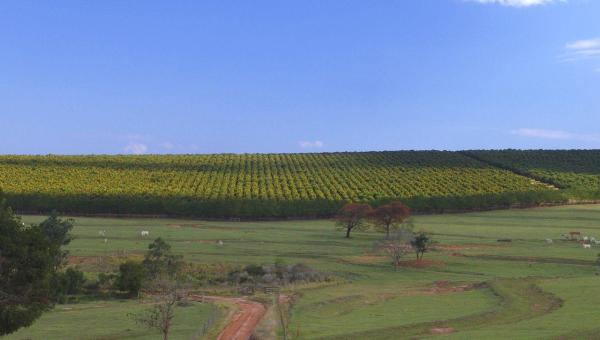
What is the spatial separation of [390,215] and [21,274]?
5445cm

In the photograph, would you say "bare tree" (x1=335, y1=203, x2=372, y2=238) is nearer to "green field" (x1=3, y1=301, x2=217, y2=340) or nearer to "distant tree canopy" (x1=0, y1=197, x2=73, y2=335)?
"green field" (x1=3, y1=301, x2=217, y2=340)

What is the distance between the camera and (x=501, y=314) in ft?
128

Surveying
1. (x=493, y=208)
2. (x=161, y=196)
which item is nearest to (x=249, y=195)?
(x=161, y=196)

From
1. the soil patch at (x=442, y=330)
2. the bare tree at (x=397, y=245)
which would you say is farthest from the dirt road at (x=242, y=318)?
the bare tree at (x=397, y=245)

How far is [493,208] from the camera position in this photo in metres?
118

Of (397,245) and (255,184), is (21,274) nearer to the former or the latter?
(397,245)

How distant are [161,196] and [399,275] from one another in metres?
64.1

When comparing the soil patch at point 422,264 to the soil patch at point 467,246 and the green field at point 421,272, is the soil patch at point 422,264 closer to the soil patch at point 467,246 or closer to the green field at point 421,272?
the green field at point 421,272

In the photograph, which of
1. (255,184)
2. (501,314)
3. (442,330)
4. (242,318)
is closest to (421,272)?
(501,314)

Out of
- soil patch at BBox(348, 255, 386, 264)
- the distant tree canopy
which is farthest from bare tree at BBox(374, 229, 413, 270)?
the distant tree canopy

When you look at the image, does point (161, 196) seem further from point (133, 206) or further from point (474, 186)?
point (474, 186)

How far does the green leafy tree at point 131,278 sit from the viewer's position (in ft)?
182

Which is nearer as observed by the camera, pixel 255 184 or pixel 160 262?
pixel 160 262

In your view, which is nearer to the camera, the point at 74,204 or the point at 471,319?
the point at 471,319
